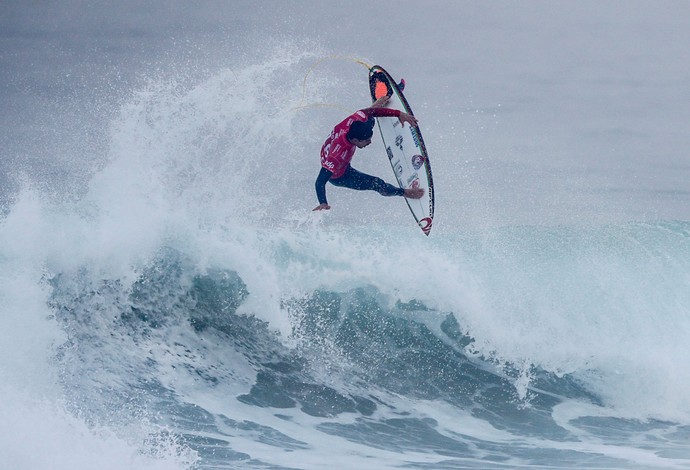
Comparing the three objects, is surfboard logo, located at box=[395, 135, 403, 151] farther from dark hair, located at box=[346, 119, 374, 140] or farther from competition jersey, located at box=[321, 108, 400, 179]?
dark hair, located at box=[346, 119, 374, 140]

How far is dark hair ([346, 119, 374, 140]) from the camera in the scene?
593 centimetres

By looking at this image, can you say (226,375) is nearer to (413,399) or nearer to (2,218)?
(413,399)

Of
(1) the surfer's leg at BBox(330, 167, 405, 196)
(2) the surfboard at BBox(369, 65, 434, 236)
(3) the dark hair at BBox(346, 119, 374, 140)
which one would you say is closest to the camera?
(3) the dark hair at BBox(346, 119, 374, 140)

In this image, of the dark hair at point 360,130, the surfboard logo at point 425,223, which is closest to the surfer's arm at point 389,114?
the dark hair at point 360,130

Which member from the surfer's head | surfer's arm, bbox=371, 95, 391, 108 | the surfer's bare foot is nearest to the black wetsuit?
the surfer's head

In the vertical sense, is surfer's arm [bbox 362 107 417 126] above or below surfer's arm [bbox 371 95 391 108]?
below

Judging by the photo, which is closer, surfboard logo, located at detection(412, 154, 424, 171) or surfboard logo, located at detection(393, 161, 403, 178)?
surfboard logo, located at detection(412, 154, 424, 171)


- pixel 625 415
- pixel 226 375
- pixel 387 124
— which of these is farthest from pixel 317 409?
pixel 625 415

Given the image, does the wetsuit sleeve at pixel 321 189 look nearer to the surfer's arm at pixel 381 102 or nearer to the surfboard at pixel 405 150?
the surfer's arm at pixel 381 102

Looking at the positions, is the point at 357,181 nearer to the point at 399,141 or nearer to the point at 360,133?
the point at 360,133

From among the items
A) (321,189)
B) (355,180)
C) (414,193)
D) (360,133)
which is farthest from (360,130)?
(414,193)

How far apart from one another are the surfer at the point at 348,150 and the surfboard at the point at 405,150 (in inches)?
22.5

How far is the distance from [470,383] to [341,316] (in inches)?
80.9

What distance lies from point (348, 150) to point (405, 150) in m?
1.18
